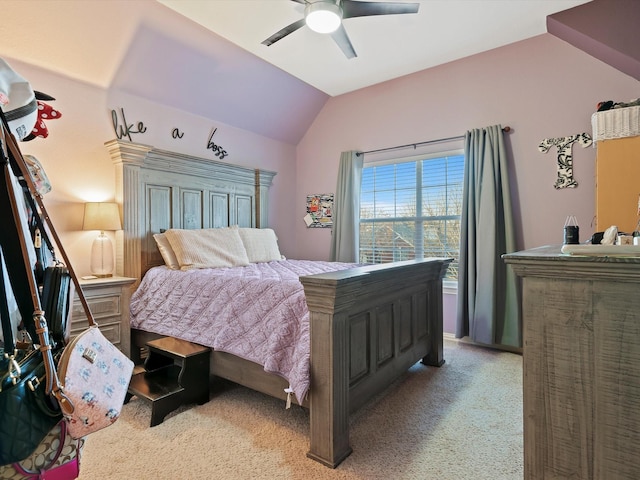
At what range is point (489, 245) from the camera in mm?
3301

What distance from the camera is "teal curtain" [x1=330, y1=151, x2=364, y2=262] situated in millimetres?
4281

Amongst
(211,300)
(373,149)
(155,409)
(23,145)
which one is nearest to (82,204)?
(23,145)

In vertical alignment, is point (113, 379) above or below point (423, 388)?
above

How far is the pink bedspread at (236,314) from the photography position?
1820mm

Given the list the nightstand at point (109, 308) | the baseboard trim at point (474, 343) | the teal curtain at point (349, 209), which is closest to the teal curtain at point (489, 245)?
the baseboard trim at point (474, 343)

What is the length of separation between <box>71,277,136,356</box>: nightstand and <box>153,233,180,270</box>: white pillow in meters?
0.33

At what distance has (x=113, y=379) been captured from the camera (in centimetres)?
77

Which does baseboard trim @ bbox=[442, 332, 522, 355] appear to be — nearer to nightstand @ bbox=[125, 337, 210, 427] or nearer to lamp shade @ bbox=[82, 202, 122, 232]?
nightstand @ bbox=[125, 337, 210, 427]

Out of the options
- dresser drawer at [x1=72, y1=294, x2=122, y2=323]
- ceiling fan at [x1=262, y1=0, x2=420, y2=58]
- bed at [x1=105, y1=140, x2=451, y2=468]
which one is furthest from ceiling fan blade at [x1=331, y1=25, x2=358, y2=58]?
dresser drawer at [x1=72, y1=294, x2=122, y2=323]

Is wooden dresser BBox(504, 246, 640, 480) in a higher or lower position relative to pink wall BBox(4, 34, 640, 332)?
lower

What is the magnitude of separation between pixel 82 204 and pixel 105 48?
129 centimetres

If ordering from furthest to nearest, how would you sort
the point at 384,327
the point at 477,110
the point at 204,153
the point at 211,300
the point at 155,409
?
the point at 204,153, the point at 477,110, the point at 211,300, the point at 384,327, the point at 155,409

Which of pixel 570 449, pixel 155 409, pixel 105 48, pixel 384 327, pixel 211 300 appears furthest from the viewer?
pixel 105 48

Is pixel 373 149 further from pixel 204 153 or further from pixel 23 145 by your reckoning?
pixel 23 145
